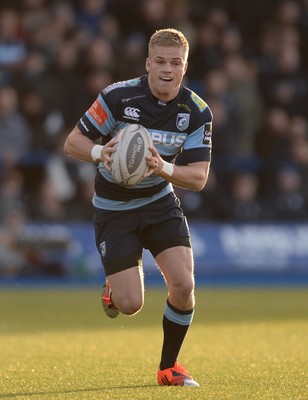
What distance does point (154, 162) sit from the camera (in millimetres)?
6945

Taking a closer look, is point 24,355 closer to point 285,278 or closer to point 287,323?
point 287,323

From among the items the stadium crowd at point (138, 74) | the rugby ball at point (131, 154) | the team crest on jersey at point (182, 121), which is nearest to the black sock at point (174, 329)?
the rugby ball at point (131, 154)

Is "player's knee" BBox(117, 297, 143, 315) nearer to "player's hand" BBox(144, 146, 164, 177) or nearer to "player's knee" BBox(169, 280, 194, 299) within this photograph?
"player's knee" BBox(169, 280, 194, 299)

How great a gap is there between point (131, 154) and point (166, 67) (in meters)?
0.62

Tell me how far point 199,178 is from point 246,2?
13535 mm

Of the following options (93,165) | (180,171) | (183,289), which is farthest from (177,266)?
(93,165)

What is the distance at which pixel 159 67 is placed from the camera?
7.14 m

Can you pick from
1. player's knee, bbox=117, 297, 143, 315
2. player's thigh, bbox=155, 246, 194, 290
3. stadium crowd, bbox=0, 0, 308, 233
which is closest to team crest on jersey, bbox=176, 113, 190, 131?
player's thigh, bbox=155, 246, 194, 290

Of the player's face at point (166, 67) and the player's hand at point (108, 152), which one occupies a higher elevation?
the player's face at point (166, 67)

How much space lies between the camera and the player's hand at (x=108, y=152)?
23.0 feet

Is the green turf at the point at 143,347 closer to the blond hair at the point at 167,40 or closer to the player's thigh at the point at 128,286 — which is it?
the player's thigh at the point at 128,286

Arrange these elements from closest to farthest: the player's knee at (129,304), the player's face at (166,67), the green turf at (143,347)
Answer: the green turf at (143,347) → the player's face at (166,67) → the player's knee at (129,304)

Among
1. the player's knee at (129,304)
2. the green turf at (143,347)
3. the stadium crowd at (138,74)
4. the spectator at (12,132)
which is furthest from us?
the stadium crowd at (138,74)

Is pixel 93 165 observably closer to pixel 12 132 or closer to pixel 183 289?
pixel 12 132
